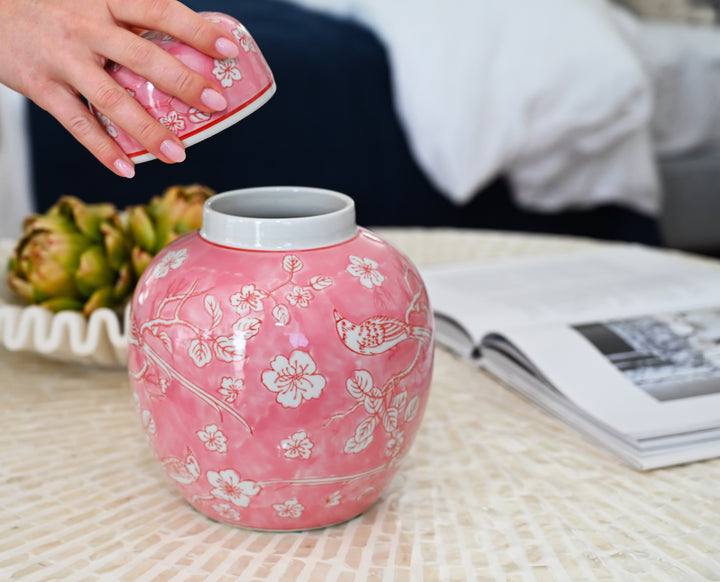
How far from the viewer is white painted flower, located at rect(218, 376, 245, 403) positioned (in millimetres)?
462

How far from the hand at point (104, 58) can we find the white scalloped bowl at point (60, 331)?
22cm

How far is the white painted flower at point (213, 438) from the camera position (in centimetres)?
47

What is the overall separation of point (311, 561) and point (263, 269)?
0.17 m

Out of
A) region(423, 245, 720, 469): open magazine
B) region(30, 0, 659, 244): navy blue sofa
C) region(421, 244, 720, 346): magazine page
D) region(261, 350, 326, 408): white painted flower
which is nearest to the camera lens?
region(261, 350, 326, 408): white painted flower

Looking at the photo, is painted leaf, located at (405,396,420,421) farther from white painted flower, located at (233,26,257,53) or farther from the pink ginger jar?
white painted flower, located at (233,26,257,53)

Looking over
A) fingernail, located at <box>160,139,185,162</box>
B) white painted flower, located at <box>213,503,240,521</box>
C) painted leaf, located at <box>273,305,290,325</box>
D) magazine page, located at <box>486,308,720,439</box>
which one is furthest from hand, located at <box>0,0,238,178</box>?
magazine page, located at <box>486,308,720,439</box>

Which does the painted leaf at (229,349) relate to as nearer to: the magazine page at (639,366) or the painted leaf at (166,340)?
the painted leaf at (166,340)

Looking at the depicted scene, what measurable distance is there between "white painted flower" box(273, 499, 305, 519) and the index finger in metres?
0.26

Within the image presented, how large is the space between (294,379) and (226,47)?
19 centimetres

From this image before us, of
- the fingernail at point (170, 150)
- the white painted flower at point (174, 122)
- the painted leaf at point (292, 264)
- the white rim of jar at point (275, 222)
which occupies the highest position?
the white painted flower at point (174, 122)

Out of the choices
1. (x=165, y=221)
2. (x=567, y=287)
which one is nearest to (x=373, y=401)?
(x=165, y=221)

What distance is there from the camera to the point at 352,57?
159 cm

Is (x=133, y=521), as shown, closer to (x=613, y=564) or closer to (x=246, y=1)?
(x=613, y=564)

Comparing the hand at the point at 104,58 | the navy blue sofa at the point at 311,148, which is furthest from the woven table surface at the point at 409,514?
the navy blue sofa at the point at 311,148
